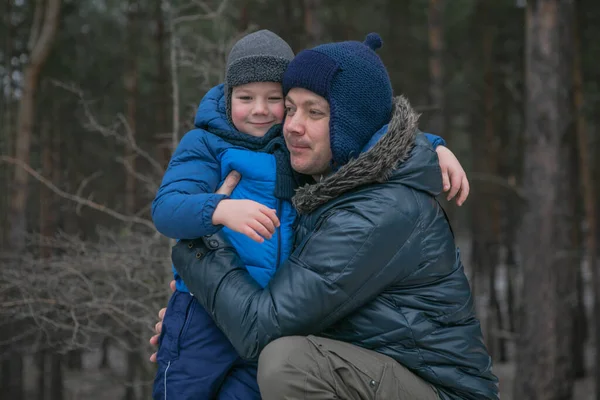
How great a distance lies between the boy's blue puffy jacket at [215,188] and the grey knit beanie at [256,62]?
17 cm

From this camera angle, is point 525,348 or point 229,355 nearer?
point 229,355

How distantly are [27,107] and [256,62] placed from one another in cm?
1056

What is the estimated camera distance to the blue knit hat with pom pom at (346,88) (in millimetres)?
2340

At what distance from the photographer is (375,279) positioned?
2.17 meters

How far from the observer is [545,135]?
8.75m

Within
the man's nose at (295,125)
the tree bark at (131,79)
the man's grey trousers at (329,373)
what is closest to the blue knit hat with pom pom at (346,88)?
the man's nose at (295,125)

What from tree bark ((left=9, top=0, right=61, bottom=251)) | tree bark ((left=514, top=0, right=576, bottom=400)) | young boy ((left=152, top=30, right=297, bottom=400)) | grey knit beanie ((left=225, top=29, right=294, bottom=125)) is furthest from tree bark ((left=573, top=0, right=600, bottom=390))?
young boy ((left=152, top=30, right=297, bottom=400))

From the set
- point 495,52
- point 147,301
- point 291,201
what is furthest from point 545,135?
point 495,52

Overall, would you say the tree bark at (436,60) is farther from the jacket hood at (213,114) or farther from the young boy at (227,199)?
the young boy at (227,199)

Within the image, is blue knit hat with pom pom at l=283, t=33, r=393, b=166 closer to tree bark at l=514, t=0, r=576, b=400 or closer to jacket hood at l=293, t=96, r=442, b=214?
jacket hood at l=293, t=96, r=442, b=214

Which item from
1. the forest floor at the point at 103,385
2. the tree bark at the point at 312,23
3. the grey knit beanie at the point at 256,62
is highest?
the tree bark at the point at 312,23

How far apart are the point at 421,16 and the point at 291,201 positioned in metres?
14.1

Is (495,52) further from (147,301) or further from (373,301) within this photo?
(373,301)

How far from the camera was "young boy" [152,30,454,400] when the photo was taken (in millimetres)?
2352
